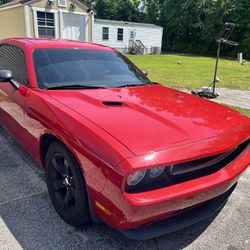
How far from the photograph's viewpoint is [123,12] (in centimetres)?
4053

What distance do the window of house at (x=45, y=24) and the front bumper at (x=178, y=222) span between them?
20.1 metres

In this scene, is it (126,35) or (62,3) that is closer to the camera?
(62,3)

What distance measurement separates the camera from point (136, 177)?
Answer: 180cm

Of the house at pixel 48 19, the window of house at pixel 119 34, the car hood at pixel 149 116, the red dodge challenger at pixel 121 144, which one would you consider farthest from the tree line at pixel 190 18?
the red dodge challenger at pixel 121 144

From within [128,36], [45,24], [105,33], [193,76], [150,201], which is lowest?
[193,76]

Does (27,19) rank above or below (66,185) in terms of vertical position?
Result: above

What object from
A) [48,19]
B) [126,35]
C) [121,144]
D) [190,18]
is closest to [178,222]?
[121,144]

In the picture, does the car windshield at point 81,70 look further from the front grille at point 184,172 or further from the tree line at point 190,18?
the tree line at point 190,18

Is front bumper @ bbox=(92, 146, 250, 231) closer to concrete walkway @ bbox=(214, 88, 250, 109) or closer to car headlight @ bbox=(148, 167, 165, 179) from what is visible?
car headlight @ bbox=(148, 167, 165, 179)

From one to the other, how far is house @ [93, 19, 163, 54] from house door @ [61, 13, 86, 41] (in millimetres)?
3396

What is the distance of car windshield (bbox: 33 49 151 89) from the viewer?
2.97 m

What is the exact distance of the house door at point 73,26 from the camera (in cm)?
2069

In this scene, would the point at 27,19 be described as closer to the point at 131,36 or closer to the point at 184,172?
the point at 131,36

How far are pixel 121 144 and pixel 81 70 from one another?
1628mm
